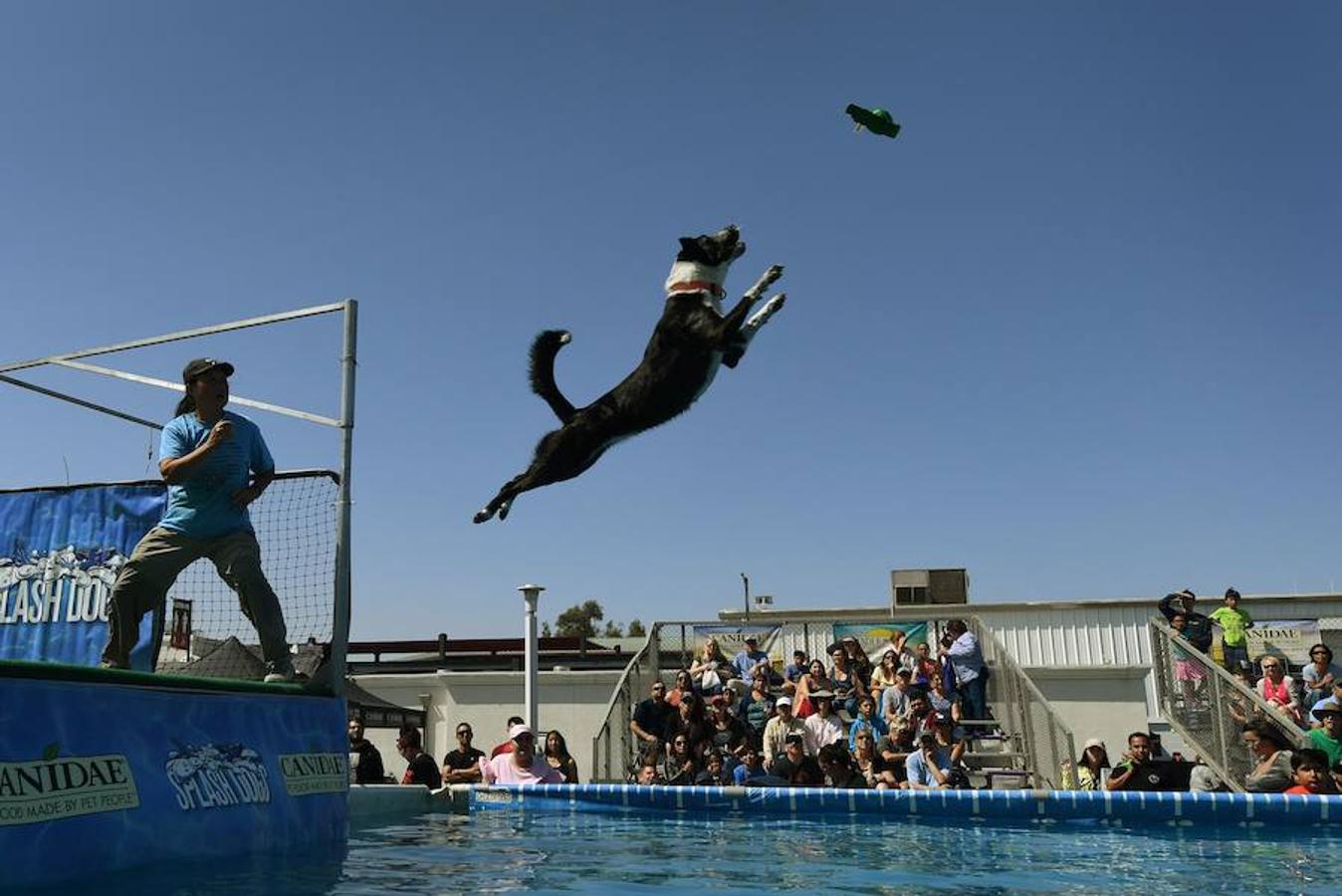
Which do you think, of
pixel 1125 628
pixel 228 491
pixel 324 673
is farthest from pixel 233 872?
pixel 1125 628

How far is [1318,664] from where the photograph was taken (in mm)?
10844

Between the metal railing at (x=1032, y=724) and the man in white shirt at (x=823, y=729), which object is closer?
the metal railing at (x=1032, y=724)

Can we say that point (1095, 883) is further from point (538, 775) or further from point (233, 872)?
point (538, 775)

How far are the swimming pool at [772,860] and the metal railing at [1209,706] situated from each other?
330cm

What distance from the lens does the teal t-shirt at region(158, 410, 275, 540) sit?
4.90 metres

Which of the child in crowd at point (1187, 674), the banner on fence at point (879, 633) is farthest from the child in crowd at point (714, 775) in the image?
the child in crowd at point (1187, 674)

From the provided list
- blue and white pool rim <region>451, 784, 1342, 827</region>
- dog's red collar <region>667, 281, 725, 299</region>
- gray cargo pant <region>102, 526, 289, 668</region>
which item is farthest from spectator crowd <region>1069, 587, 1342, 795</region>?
gray cargo pant <region>102, 526, 289, 668</region>

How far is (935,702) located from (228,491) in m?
8.17

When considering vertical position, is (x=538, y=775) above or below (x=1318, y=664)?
below

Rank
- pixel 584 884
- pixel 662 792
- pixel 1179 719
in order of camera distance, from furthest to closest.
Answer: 1. pixel 1179 719
2. pixel 662 792
3. pixel 584 884

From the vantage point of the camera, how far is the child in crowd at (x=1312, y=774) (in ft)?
22.8

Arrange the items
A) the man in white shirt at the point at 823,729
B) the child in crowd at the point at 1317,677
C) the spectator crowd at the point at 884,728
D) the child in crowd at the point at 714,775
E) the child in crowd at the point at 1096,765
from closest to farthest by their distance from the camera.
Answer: the spectator crowd at the point at 884,728, the child in crowd at the point at 1096,765, the child in crowd at the point at 714,775, the man in white shirt at the point at 823,729, the child in crowd at the point at 1317,677

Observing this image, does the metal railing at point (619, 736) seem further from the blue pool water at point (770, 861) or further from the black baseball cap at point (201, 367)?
the black baseball cap at point (201, 367)

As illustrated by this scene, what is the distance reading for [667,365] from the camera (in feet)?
20.8
